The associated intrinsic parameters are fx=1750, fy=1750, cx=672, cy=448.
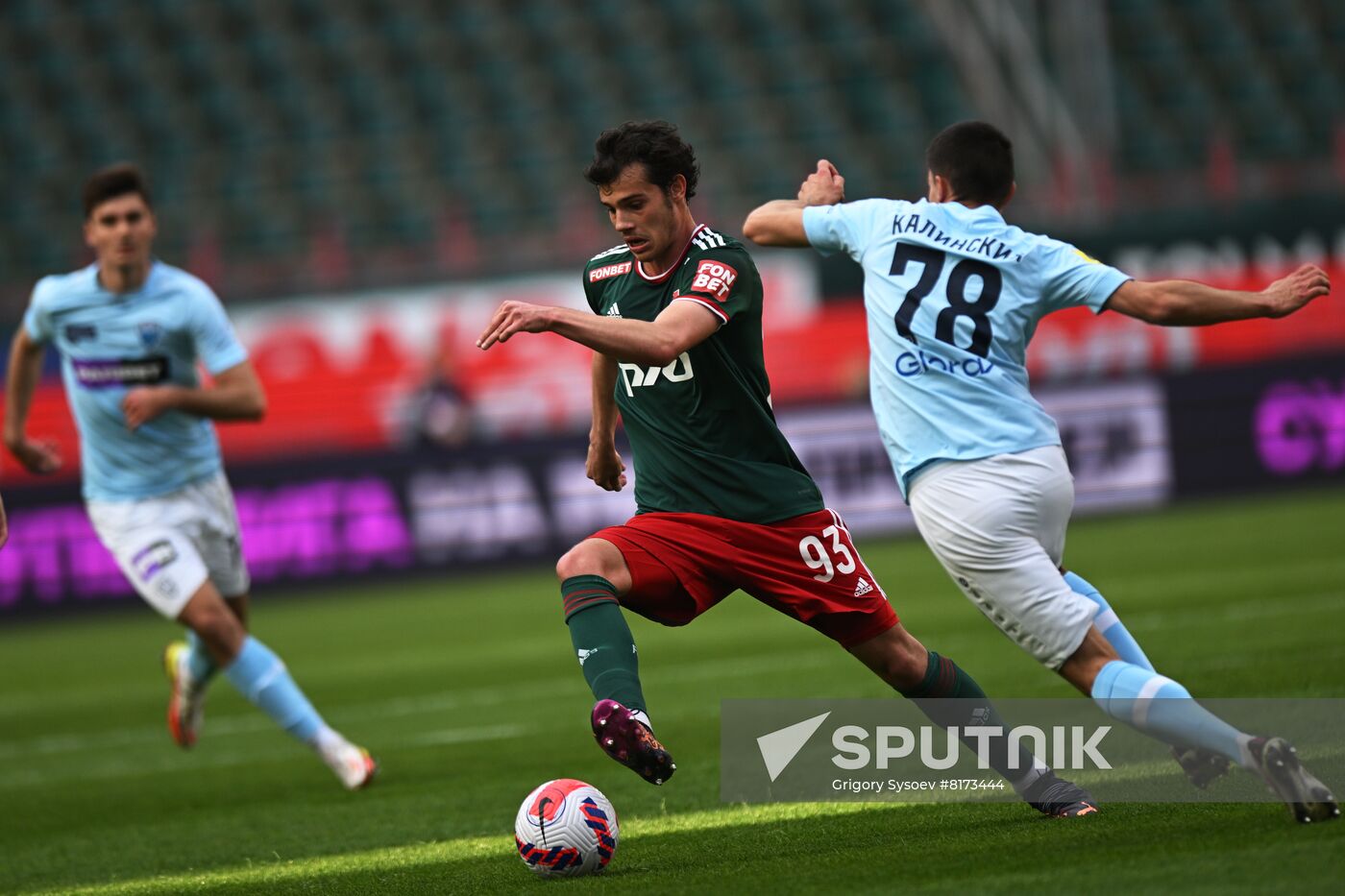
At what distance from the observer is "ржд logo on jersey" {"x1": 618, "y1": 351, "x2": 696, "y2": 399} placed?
5.33 metres

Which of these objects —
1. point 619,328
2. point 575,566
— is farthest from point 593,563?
point 619,328

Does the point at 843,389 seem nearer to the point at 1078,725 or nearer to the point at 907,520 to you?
the point at 907,520

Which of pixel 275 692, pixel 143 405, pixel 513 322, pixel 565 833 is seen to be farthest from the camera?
pixel 275 692

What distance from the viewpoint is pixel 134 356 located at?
790 centimetres

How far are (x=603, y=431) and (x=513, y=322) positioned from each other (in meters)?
1.31

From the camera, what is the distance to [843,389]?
759 inches

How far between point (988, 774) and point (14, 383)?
16.2 ft

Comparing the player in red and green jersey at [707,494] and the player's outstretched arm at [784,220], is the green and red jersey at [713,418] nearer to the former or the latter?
the player in red and green jersey at [707,494]

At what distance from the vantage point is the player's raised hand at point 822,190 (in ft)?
18.9

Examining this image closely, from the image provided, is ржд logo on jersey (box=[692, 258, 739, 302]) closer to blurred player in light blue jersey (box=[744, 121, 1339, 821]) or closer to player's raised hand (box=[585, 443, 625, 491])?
blurred player in light blue jersey (box=[744, 121, 1339, 821])

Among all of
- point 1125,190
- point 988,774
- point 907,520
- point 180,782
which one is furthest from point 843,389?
point 988,774

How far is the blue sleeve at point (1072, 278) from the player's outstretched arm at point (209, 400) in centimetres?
367

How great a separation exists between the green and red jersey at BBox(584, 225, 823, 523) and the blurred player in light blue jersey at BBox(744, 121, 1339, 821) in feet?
1.20

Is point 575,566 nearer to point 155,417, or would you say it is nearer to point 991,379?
point 991,379
